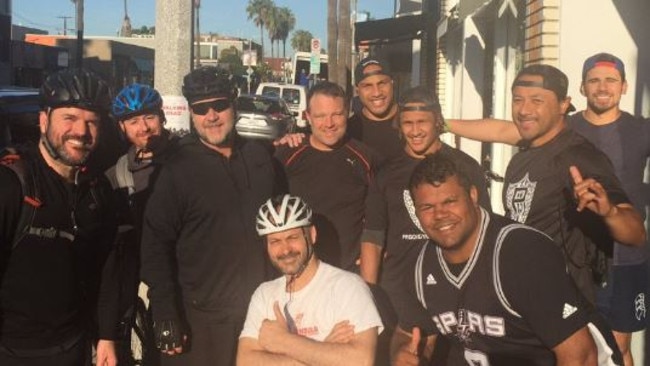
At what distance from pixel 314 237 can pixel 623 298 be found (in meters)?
1.89

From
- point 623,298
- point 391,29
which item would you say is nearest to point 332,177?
point 623,298

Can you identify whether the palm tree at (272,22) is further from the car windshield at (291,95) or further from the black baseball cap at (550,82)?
the black baseball cap at (550,82)

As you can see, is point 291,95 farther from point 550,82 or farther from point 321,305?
point 321,305

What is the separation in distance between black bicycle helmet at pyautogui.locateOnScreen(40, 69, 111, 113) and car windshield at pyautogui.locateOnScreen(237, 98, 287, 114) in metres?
21.4

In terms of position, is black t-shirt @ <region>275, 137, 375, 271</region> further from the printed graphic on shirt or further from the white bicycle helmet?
the printed graphic on shirt

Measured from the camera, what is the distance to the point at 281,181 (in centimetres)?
457

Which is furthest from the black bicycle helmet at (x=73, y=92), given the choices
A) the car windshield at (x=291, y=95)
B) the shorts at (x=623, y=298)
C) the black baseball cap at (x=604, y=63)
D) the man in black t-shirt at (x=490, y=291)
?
the car windshield at (x=291, y=95)

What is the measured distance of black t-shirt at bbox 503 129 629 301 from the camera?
3.55 meters

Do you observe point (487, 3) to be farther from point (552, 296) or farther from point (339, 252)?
point (552, 296)

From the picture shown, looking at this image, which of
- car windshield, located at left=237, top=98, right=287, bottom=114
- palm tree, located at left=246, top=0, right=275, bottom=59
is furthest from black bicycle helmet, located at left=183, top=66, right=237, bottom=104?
palm tree, located at left=246, top=0, right=275, bottom=59

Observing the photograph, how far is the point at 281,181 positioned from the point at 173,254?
2.79ft

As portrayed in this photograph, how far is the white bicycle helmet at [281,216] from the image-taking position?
374cm

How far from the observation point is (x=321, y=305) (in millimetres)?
3674

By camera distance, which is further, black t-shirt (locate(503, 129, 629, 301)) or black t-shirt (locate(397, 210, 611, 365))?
black t-shirt (locate(503, 129, 629, 301))
